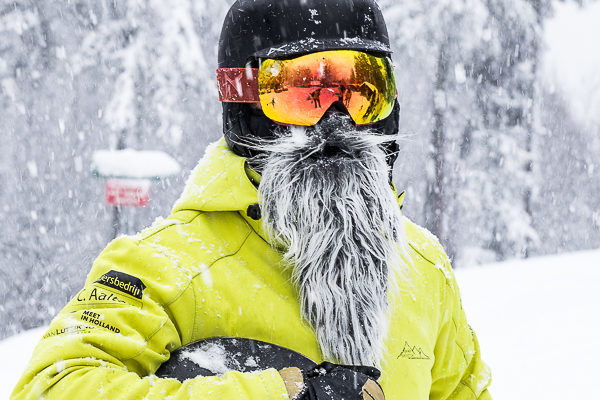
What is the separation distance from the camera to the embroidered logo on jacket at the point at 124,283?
165 cm

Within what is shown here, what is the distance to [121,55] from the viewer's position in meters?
15.4

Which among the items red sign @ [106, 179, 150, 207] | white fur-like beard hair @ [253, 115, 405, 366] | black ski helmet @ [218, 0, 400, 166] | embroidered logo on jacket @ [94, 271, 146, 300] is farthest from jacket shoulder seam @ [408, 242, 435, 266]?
red sign @ [106, 179, 150, 207]

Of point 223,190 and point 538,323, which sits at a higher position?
point 223,190

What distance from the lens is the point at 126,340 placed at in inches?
60.6

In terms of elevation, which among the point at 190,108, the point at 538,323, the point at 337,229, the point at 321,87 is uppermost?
the point at 321,87

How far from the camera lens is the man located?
154 centimetres

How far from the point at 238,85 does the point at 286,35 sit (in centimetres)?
26

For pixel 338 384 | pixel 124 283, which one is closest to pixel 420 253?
pixel 338 384

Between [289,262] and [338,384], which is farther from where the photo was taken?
[289,262]

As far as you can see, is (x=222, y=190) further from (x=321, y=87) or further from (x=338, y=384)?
(x=338, y=384)

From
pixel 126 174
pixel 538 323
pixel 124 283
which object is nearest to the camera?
pixel 124 283

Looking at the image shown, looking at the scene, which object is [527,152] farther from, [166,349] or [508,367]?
[166,349]

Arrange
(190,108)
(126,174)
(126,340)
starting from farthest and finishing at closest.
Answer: (190,108) < (126,174) < (126,340)

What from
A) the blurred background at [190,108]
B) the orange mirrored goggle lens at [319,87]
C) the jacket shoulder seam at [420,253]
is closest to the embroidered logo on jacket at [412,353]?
the jacket shoulder seam at [420,253]
